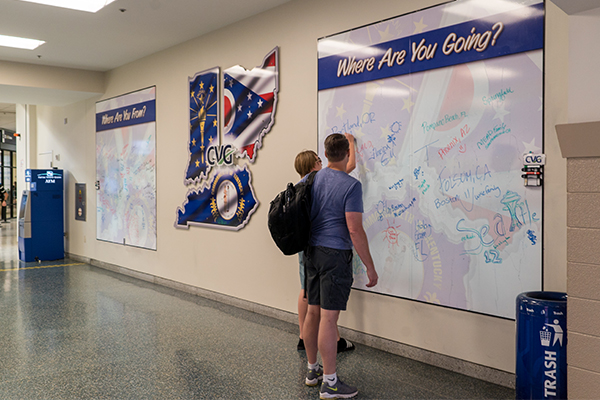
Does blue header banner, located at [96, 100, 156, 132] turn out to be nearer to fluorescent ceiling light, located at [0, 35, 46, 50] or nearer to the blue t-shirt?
fluorescent ceiling light, located at [0, 35, 46, 50]

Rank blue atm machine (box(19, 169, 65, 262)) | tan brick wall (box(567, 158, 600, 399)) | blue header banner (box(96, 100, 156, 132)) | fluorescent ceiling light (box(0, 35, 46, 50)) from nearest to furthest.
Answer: tan brick wall (box(567, 158, 600, 399))
fluorescent ceiling light (box(0, 35, 46, 50))
blue header banner (box(96, 100, 156, 132))
blue atm machine (box(19, 169, 65, 262))

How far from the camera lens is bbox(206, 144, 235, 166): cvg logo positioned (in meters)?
5.09

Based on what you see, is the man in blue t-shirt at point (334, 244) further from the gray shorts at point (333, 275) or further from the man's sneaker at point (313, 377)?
the man's sneaker at point (313, 377)

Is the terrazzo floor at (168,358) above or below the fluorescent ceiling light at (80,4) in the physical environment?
below

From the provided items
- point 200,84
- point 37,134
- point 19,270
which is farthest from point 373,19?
point 37,134

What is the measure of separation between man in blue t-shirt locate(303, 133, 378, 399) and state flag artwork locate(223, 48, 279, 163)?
1.87 meters

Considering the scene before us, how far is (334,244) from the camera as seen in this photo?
279cm

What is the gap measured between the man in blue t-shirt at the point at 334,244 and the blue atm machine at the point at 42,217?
22.4 ft

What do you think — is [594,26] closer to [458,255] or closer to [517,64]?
[517,64]

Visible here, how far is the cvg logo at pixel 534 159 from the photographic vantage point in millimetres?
2789

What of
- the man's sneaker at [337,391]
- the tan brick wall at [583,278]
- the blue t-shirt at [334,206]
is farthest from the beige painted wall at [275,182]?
the blue t-shirt at [334,206]

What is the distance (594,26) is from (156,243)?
17.7 feet

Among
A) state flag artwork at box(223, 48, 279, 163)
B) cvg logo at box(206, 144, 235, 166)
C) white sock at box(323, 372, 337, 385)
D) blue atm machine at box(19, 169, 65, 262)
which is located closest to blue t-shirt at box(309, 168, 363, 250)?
white sock at box(323, 372, 337, 385)

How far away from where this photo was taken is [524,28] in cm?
285
